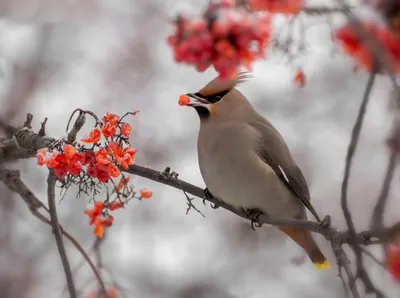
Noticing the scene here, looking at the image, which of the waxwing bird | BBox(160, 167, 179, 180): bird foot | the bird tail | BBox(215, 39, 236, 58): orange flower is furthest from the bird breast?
BBox(215, 39, 236, 58): orange flower

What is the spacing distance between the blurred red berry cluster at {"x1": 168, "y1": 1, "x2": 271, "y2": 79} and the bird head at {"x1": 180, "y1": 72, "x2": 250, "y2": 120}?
1.43 m

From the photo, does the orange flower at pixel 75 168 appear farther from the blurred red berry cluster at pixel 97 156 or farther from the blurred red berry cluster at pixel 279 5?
the blurred red berry cluster at pixel 279 5

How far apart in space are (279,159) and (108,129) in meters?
1.52

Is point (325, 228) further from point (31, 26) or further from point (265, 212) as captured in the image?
point (31, 26)

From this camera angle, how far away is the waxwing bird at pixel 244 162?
3398 mm

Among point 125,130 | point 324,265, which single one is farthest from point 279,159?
point 125,130

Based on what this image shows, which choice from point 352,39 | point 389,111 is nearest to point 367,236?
point 352,39

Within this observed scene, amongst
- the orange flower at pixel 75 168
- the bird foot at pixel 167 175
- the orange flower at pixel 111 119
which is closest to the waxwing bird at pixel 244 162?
the bird foot at pixel 167 175

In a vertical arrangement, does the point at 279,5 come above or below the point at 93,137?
above

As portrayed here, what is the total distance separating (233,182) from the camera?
337 cm

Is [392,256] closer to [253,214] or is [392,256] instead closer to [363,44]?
[363,44]

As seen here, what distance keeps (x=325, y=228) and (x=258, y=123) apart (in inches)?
63.5

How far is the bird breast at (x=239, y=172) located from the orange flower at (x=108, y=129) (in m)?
1.09

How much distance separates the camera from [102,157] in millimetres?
2295
